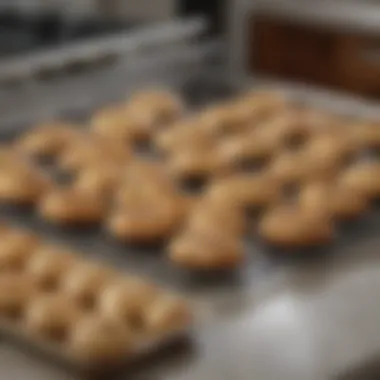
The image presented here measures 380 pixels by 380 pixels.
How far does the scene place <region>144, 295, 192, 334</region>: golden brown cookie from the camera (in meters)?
1.00

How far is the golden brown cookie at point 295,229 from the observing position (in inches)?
48.6

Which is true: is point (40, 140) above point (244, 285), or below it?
above

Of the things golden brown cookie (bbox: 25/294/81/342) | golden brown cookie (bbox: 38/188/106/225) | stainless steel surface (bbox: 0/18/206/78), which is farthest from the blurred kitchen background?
golden brown cookie (bbox: 25/294/81/342)

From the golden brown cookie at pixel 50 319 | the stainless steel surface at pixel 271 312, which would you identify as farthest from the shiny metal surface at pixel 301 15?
the golden brown cookie at pixel 50 319

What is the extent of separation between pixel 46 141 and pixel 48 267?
1.39 feet

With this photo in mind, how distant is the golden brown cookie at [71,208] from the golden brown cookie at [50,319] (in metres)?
0.27

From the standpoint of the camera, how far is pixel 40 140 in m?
1.51

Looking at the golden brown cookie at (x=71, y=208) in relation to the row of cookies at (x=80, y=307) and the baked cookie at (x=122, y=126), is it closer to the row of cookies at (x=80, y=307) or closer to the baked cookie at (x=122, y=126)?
the row of cookies at (x=80, y=307)

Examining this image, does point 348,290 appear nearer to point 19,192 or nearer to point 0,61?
point 19,192

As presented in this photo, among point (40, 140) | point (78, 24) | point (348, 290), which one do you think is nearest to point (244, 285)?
point (348, 290)

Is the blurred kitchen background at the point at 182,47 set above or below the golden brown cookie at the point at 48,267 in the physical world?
above

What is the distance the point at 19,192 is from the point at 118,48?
1.66ft

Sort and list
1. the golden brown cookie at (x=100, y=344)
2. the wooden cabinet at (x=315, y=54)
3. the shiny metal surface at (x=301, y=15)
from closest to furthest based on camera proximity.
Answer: the golden brown cookie at (x=100, y=344) → the shiny metal surface at (x=301, y=15) → the wooden cabinet at (x=315, y=54)

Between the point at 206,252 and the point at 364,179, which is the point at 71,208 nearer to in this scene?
the point at 206,252
